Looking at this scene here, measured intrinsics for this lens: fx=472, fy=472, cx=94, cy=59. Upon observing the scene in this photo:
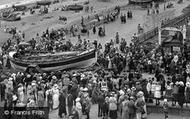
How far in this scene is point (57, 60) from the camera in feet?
112

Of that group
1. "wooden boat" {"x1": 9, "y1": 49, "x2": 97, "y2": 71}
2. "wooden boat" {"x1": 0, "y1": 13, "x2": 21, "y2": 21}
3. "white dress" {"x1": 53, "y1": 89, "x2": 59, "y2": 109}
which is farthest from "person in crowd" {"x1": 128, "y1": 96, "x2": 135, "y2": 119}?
"wooden boat" {"x1": 0, "y1": 13, "x2": 21, "y2": 21}

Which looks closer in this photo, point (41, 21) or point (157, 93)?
point (157, 93)

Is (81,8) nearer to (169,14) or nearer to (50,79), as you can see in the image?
(169,14)

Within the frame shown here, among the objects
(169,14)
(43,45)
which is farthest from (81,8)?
(43,45)

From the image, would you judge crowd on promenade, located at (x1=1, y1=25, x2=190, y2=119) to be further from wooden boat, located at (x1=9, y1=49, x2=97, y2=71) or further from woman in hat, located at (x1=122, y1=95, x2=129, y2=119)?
wooden boat, located at (x1=9, y1=49, x2=97, y2=71)

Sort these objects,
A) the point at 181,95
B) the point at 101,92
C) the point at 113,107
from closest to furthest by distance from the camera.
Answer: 1. the point at 113,107
2. the point at 181,95
3. the point at 101,92

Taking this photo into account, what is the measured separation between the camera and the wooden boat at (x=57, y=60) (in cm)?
3422

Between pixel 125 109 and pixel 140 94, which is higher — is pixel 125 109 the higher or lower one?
the lower one

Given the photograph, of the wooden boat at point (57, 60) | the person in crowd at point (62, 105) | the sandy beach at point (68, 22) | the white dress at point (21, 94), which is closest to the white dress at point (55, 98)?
the person in crowd at point (62, 105)

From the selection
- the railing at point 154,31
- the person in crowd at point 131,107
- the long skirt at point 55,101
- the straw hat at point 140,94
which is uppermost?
the straw hat at point 140,94

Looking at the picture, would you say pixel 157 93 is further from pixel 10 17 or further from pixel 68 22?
pixel 10 17

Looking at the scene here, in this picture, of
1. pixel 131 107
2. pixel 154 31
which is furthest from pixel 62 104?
pixel 154 31

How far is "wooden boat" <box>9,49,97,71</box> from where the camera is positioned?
3422 centimetres

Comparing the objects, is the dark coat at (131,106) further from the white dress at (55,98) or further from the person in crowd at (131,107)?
the white dress at (55,98)
